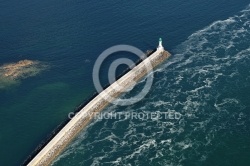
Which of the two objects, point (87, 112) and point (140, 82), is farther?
point (140, 82)

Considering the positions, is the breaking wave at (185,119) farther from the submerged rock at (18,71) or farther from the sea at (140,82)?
the submerged rock at (18,71)

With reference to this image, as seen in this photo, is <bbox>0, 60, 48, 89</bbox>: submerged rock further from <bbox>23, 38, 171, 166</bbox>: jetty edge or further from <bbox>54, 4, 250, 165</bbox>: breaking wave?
<bbox>54, 4, 250, 165</bbox>: breaking wave

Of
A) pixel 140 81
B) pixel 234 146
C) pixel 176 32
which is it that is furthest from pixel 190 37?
pixel 234 146

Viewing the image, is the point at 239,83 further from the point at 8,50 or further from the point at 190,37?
the point at 8,50

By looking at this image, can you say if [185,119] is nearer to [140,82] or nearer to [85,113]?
[140,82]

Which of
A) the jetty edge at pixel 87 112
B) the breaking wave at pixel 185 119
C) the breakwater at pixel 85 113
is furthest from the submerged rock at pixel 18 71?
the breaking wave at pixel 185 119

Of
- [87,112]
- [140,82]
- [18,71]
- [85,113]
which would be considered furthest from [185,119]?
[18,71]

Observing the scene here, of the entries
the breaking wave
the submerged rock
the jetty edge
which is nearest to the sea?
the breaking wave
